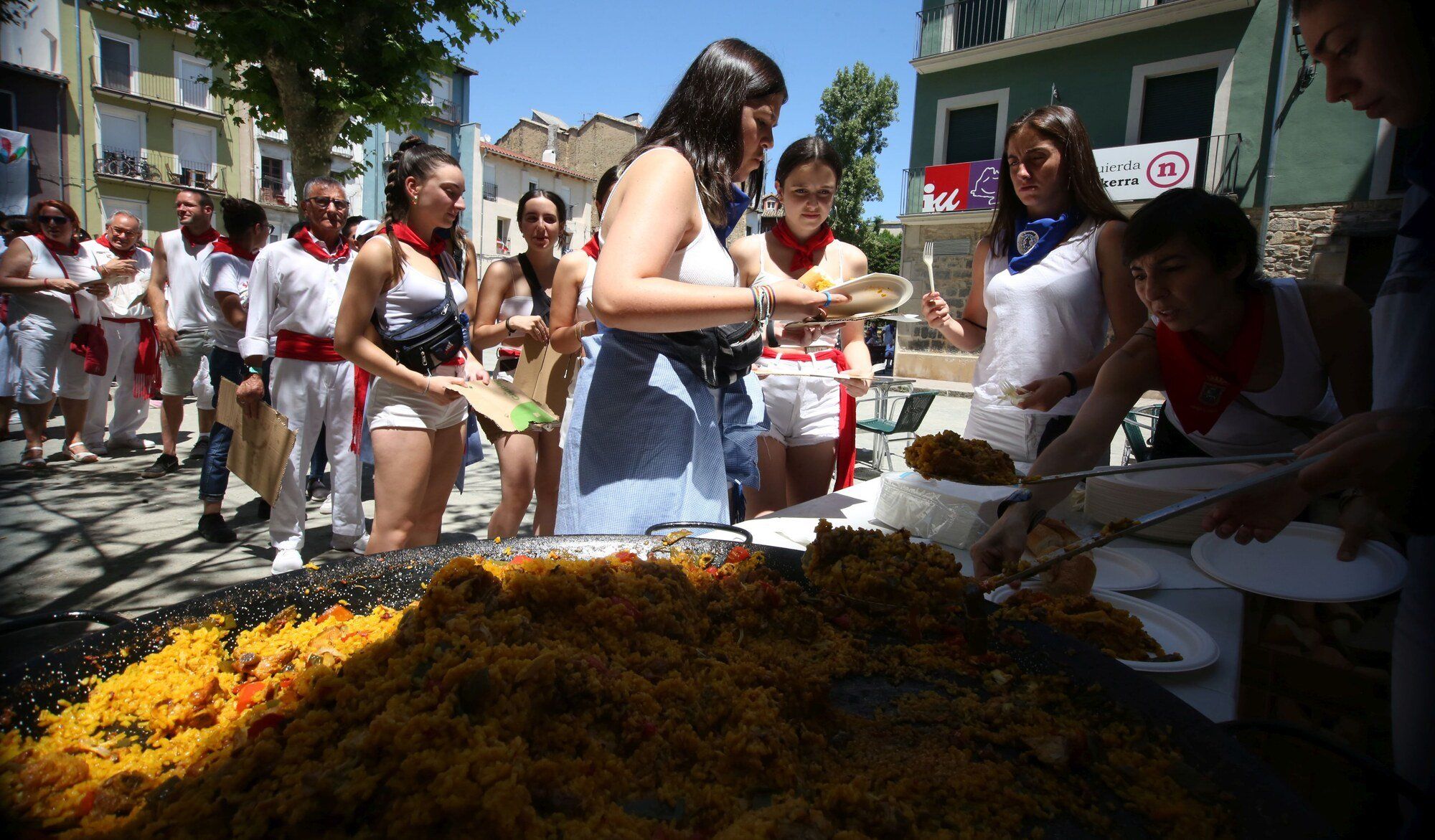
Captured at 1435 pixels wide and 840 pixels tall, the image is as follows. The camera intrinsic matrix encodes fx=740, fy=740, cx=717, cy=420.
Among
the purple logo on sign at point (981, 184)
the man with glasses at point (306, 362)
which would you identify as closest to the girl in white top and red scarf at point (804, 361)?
the man with glasses at point (306, 362)

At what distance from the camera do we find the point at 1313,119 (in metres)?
13.8

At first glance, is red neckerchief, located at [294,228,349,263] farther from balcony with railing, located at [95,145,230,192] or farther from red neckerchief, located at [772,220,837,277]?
balcony with railing, located at [95,145,230,192]

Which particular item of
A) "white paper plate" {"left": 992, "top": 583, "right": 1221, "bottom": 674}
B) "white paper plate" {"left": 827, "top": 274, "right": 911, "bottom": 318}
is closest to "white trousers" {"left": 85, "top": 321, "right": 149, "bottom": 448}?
"white paper plate" {"left": 827, "top": 274, "right": 911, "bottom": 318}

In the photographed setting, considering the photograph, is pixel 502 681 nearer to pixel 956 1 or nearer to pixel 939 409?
pixel 939 409

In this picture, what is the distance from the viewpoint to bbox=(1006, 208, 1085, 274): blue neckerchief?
266 cm

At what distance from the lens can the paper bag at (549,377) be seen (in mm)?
3502

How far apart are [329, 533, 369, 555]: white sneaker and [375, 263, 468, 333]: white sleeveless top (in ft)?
5.86

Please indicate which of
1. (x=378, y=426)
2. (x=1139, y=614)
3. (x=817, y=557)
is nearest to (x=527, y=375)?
(x=378, y=426)

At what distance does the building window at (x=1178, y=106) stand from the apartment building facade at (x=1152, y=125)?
0.09 feet

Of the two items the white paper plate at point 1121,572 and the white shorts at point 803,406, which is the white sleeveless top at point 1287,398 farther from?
the white shorts at point 803,406

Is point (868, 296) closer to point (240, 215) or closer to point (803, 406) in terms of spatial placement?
point (803, 406)

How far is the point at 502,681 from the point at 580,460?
936 mm

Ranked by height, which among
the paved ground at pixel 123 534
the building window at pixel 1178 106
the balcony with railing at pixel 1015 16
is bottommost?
the paved ground at pixel 123 534

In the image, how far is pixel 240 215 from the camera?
15.6ft
